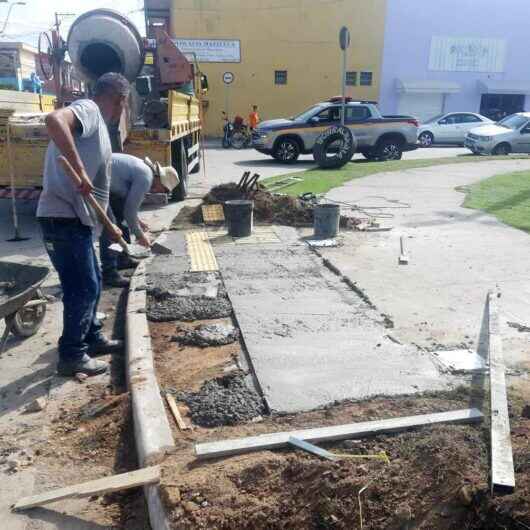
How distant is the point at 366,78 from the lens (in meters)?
33.5

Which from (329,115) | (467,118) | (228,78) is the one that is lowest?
(467,118)

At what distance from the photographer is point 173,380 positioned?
12.6ft

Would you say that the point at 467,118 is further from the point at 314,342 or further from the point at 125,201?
the point at 314,342

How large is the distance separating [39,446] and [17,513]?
0.56 metres

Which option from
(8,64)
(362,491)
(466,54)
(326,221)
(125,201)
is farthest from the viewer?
(466,54)

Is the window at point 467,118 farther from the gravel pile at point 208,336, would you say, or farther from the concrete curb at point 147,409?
the concrete curb at point 147,409

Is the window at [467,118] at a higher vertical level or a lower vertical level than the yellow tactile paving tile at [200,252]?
higher

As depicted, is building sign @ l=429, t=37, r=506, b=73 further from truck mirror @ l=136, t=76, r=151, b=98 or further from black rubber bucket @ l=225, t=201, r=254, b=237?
black rubber bucket @ l=225, t=201, r=254, b=237

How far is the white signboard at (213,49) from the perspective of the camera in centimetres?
3111

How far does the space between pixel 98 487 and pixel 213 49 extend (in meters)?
31.8

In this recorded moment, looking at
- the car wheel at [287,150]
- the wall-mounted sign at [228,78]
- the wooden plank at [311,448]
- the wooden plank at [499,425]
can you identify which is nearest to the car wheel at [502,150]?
the car wheel at [287,150]

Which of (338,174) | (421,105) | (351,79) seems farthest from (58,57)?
(421,105)

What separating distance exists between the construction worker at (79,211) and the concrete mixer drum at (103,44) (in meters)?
6.23

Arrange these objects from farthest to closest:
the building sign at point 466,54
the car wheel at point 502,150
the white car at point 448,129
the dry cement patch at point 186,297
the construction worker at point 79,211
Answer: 1. the building sign at point 466,54
2. the white car at point 448,129
3. the car wheel at point 502,150
4. the dry cement patch at point 186,297
5. the construction worker at point 79,211
